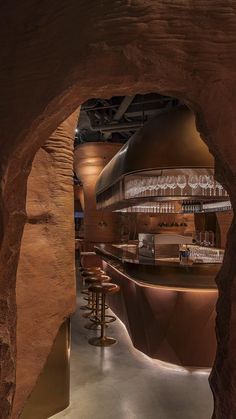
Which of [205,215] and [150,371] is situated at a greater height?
[205,215]

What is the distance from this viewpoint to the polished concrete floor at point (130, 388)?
3010 mm

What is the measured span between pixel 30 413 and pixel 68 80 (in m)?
2.71

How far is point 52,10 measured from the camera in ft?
5.08

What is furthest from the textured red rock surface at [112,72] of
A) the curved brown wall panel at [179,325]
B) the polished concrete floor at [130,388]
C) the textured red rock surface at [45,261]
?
the curved brown wall panel at [179,325]

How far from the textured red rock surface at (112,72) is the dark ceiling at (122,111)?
5.14 meters

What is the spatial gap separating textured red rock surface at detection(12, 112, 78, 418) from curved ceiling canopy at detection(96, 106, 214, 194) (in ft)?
2.47

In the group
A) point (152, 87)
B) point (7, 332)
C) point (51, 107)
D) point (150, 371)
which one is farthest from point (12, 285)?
point (150, 371)

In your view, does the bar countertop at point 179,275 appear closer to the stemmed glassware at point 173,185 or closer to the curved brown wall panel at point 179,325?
the curved brown wall panel at point 179,325

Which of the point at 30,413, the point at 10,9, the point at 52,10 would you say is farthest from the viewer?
the point at 30,413

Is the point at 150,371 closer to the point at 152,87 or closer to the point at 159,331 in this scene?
the point at 159,331

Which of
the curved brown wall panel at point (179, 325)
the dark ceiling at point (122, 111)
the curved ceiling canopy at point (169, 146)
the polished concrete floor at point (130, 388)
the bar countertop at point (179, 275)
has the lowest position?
the polished concrete floor at point (130, 388)

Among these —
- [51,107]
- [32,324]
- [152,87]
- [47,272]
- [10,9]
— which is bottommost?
[32,324]

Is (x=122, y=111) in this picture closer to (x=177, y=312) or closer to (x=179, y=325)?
(x=177, y=312)

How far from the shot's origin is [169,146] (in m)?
3.15
